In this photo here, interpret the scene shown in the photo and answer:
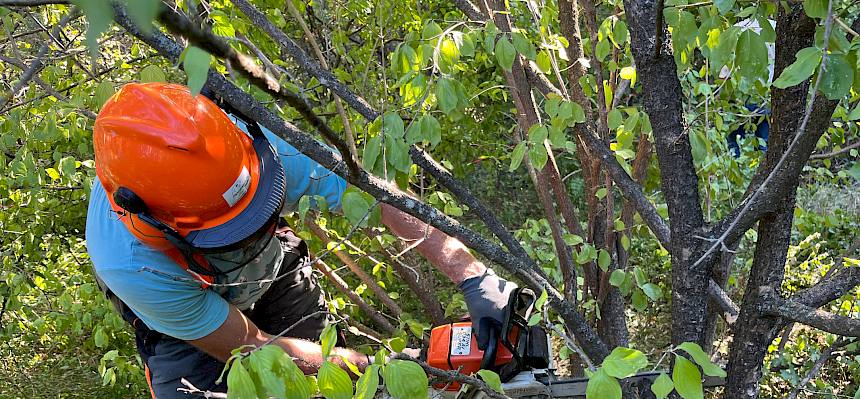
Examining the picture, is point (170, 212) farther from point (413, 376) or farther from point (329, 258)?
point (329, 258)

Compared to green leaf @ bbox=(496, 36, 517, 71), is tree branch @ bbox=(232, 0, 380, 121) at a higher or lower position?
lower

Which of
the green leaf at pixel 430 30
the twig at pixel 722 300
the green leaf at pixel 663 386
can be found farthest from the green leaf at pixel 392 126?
the twig at pixel 722 300

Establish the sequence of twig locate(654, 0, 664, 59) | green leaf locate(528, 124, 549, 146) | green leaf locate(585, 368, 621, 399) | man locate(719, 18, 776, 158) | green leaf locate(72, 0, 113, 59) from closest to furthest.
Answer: green leaf locate(72, 0, 113, 59), green leaf locate(585, 368, 621, 399), twig locate(654, 0, 664, 59), man locate(719, 18, 776, 158), green leaf locate(528, 124, 549, 146)

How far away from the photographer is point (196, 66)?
0.80m

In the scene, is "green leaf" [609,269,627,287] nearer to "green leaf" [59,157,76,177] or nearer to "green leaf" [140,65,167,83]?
"green leaf" [140,65,167,83]

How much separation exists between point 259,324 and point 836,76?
2341 mm

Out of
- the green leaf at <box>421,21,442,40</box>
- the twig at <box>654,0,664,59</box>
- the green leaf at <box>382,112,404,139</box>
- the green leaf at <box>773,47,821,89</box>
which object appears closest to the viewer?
the green leaf at <box>773,47,821,89</box>

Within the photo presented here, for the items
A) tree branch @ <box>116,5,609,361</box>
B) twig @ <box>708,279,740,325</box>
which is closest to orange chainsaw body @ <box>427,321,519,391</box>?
tree branch @ <box>116,5,609,361</box>

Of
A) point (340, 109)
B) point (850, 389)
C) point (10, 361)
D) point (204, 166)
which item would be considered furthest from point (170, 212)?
point (10, 361)

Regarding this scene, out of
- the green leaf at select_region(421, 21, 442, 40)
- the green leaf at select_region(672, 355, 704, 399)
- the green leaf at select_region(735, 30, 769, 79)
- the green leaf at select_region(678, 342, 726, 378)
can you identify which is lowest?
the green leaf at select_region(672, 355, 704, 399)

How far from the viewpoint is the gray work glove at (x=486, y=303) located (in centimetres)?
214

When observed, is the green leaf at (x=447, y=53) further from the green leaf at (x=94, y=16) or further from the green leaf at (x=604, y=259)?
the green leaf at (x=94, y=16)

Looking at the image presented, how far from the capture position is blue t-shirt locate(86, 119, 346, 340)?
2143mm

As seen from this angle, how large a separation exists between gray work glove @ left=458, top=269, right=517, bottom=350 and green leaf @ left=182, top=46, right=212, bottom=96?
1434 mm
